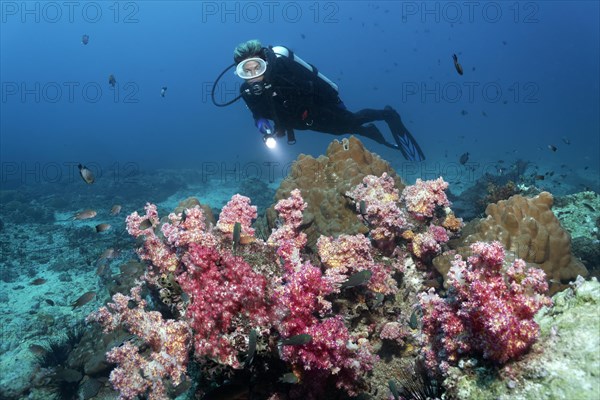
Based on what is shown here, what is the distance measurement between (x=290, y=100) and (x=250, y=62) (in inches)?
60.5

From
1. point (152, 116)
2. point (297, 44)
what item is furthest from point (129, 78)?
point (297, 44)

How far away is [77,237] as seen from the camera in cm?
1428

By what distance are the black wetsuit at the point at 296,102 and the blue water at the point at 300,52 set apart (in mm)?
46847

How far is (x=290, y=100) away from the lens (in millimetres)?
9125

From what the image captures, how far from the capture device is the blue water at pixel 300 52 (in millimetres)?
84188

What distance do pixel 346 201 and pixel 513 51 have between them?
15057 cm

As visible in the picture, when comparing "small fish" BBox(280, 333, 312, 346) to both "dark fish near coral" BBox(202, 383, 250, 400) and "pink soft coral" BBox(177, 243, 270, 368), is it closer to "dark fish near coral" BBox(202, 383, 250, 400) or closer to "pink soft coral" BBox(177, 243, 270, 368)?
"pink soft coral" BBox(177, 243, 270, 368)

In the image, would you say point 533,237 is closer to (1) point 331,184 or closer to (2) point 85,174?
(1) point 331,184

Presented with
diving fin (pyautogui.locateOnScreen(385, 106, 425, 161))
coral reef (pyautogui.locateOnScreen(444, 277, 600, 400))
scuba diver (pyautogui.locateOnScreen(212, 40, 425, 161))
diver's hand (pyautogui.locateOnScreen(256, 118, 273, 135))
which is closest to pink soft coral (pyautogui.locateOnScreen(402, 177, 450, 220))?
coral reef (pyautogui.locateOnScreen(444, 277, 600, 400))

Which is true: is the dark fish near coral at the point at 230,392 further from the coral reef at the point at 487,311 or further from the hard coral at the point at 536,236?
the hard coral at the point at 536,236

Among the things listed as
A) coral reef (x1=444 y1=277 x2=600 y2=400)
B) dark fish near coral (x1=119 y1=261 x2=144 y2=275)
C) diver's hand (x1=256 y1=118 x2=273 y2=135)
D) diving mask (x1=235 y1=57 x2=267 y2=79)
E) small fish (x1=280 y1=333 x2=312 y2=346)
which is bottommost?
coral reef (x1=444 y1=277 x2=600 y2=400)

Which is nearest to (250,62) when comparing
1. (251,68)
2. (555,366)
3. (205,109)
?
(251,68)

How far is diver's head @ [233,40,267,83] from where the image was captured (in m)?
7.99

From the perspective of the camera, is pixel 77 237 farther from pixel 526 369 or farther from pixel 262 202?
pixel 526 369
